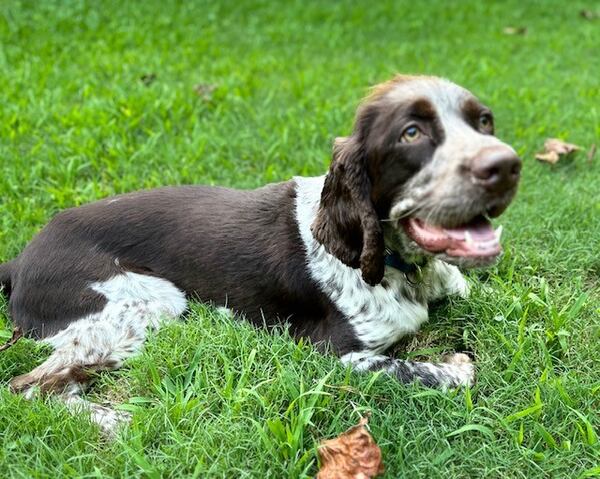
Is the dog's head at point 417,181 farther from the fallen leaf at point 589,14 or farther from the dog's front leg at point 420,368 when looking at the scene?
the fallen leaf at point 589,14

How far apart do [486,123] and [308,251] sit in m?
1.08

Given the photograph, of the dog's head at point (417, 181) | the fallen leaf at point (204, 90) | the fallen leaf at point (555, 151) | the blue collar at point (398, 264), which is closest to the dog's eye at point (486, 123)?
the dog's head at point (417, 181)

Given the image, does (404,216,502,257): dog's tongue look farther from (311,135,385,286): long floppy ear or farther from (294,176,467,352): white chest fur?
(294,176,467,352): white chest fur

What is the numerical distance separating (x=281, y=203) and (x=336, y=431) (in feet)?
4.41

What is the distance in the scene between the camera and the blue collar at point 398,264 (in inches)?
137

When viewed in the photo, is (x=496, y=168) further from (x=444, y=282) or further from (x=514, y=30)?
(x=514, y=30)

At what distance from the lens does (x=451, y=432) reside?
3.00 m

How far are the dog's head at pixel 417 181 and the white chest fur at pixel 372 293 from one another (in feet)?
0.62

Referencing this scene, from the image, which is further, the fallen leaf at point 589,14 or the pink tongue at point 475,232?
the fallen leaf at point 589,14

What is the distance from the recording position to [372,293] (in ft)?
11.6

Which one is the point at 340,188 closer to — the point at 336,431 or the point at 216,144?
the point at 336,431

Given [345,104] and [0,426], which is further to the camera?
[345,104]

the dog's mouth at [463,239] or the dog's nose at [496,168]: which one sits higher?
the dog's nose at [496,168]

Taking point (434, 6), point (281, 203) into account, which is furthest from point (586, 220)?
point (434, 6)
